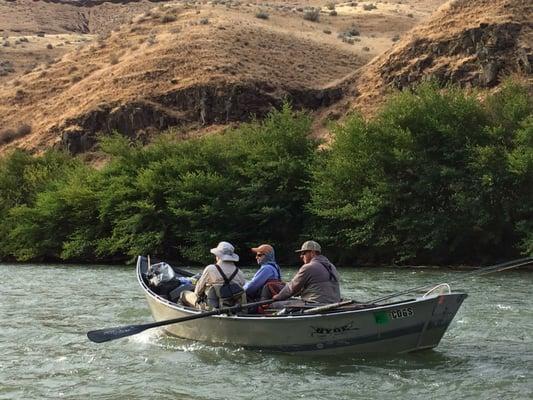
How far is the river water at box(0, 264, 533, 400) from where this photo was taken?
35.9 feet

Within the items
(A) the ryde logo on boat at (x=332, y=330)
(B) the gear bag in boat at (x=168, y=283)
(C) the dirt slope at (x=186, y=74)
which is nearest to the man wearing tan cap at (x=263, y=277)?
(A) the ryde logo on boat at (x=332, y=330)

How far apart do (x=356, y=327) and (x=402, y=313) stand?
0.75 metres

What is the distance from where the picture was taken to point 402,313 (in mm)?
12109

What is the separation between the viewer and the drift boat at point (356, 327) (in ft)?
39.8

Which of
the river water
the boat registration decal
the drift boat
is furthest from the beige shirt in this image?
the boat registration decal

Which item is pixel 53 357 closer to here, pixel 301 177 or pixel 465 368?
pixel 465 368

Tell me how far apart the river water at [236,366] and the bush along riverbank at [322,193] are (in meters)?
12.5

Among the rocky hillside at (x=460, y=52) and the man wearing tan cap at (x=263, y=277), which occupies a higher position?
the rocky hillside at (x=460, y=52)

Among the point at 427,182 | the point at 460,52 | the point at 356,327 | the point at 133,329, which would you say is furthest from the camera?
the point at 460,52

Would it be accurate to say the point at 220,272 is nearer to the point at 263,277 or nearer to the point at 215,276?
the point at 215,276

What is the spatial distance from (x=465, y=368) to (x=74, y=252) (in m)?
27.8

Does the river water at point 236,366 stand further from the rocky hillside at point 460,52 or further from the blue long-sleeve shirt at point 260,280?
the rocky hillside at point 460,52

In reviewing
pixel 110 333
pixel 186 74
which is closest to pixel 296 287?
pixel 110 333

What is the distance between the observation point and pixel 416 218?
103 feet
